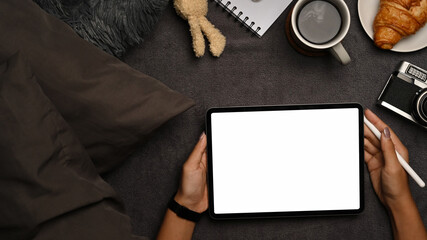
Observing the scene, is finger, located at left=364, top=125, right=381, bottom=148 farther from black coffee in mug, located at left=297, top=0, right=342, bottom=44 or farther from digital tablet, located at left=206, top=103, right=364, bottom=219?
black coffee in mug, located at left=297, top=0, right=342, bottom=44

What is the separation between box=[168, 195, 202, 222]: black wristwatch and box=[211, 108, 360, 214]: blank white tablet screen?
0.17 feet

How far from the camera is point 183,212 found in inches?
28.5

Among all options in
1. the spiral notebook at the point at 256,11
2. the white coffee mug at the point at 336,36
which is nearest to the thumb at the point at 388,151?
the white coffee mug at the point at 336,36

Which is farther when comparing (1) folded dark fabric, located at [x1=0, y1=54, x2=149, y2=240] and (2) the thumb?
(2) the thumb

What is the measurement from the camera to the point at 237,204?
722 millimetres

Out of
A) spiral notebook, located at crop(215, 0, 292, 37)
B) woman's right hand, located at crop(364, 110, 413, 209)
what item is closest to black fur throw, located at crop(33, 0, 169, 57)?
spiral notebook, located at crop(215, 0, 292, 37)

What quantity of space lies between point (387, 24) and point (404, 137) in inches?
10.0

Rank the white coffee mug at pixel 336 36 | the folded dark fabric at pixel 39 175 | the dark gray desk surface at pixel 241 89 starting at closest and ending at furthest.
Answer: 1. the folded dark fabric at pixel 39 175
2. the white coffee mug at pixel 336 36
3. the dark gray desk surface at pixel 241 89

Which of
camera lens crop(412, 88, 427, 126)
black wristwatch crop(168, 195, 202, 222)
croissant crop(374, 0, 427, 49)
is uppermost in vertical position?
croissant crop(374, 0, 427, 49)

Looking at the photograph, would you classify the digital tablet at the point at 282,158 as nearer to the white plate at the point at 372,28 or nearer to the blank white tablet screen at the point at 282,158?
the blank white tablet screen at the point at 282,158

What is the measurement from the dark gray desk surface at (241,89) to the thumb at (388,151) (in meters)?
0.07

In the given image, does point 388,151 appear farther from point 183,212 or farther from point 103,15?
point 103,15

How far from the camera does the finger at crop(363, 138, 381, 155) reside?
764 millimetres

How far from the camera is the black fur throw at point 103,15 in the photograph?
25.9 inches
